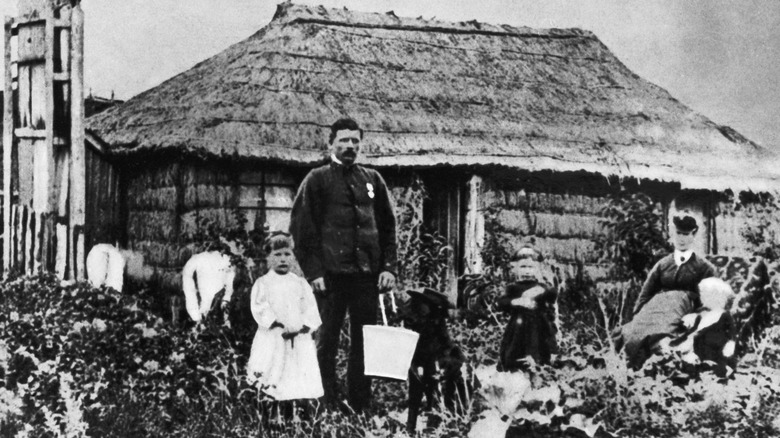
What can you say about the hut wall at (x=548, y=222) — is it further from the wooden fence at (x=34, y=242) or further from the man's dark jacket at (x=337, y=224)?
the wooden fence at (x=34, y=242)

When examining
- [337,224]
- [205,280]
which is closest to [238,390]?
[337,224]

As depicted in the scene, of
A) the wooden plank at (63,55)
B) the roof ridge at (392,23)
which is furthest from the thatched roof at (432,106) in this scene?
the wooden plank at (63,55)

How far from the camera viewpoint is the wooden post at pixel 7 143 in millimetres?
7188

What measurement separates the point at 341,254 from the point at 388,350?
25.1 inches

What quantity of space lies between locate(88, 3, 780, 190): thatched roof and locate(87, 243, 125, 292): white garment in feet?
2.80

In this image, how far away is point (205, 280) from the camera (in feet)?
23.0

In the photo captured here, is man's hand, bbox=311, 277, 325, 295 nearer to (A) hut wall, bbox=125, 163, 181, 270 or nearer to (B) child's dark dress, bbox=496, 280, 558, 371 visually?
(B) child's dark dress, bbox=496, 280, 558, 371

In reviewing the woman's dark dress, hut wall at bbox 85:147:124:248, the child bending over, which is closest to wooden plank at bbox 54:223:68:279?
hut wall at bbox 85:147:124:248

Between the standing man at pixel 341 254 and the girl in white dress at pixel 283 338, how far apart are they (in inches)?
5.9

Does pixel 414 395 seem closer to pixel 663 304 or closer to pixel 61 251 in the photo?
pixel 663 304

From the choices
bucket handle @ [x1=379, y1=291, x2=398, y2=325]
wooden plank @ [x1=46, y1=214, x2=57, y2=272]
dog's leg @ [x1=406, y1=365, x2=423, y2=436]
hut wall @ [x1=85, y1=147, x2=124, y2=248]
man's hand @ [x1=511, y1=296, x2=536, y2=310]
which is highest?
hut wall @ [x1=85, y1=147, x2=124, y2=248]

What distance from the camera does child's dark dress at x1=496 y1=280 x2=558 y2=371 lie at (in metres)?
5.59

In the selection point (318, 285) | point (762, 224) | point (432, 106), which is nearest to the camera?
point (318, 285)

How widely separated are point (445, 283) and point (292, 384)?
109 inches
